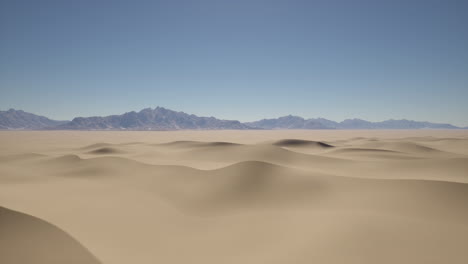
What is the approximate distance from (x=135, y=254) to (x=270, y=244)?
315 cm

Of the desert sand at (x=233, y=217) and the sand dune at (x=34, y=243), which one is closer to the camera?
the sand dune at (x=34, y=243)

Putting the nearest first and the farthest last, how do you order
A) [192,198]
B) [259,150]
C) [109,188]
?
[192,198] → [109,188] → [259,150]

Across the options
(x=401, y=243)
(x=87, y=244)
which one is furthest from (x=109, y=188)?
(x=401, y=243)

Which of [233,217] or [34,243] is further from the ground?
[34,243]

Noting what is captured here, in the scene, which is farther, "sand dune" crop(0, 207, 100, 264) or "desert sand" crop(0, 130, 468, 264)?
"desert sand" crop(0, 130, 468, 264)

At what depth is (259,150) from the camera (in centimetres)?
2078

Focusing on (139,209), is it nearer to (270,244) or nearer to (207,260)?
(207,260)

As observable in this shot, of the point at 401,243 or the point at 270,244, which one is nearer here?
the point at 401,243

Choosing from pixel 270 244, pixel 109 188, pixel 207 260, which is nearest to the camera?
pixel 207 260

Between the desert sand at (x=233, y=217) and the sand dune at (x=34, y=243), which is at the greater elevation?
the sand dune at (x=34, y=243)

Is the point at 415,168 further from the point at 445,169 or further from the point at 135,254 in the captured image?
the point at 135,254

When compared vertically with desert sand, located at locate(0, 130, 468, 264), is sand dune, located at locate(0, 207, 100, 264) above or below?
above

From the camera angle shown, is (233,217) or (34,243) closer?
(34,243)

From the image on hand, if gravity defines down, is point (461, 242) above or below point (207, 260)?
above
